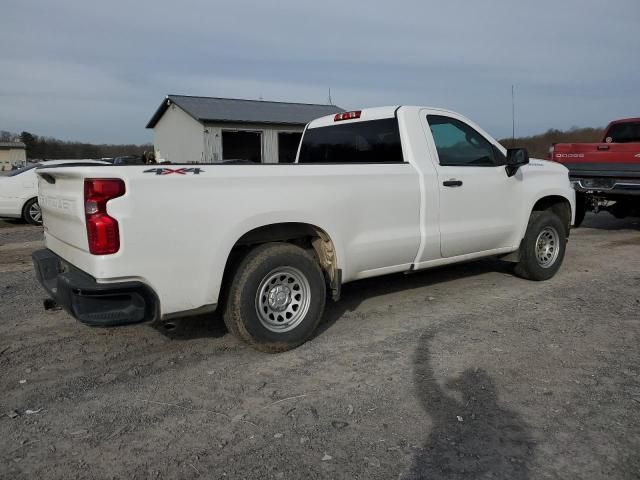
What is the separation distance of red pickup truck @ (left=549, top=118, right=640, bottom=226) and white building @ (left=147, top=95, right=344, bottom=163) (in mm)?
15478

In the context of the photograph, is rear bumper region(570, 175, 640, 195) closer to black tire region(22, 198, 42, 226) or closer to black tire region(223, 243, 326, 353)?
black tire region(223, 243, 326, 353)

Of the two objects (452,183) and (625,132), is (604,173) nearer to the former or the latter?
(625,132)

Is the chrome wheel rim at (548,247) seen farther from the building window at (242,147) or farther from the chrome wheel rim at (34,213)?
the building window at (242,147)

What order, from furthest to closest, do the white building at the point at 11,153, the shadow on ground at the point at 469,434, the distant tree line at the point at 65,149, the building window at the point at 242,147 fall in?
the white building at the point at 11,153 < the distant tree line at the point at 65,149 < the building window at the point at 242,147 < the shadow on ground at the point at 469,434

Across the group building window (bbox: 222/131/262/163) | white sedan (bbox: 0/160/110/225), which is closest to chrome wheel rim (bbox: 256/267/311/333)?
white sedan (bbox: 0/160/110/225)

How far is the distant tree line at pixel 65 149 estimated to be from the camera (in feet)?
163

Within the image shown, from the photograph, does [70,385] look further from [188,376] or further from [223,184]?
[223,184]

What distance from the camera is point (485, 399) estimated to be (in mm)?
3354

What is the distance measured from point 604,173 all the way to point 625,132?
3530 mm

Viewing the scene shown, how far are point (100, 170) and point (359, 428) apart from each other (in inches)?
85.9

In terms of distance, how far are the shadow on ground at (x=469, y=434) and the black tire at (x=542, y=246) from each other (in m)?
2.73

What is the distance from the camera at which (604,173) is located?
30.7ft

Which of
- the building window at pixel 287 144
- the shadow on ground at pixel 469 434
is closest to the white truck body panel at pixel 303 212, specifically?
the shadow on ground at pixel 469 434

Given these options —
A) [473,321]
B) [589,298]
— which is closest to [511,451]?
[473,321]
